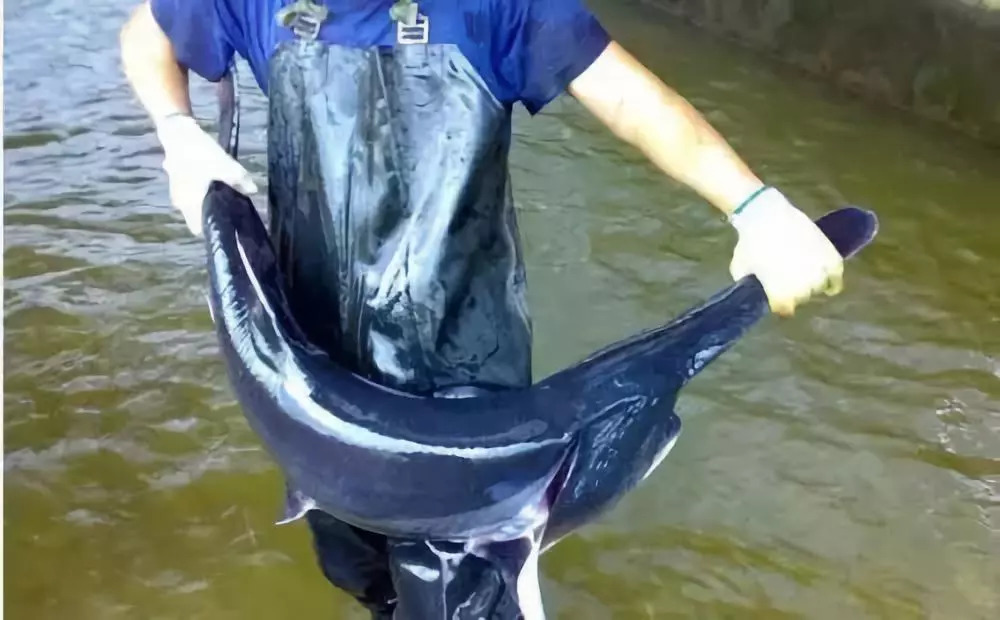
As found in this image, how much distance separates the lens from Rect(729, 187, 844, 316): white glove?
2.60 ft

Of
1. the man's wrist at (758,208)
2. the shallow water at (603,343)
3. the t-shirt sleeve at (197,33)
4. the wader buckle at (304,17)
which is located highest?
the wader buckle at (304,17)

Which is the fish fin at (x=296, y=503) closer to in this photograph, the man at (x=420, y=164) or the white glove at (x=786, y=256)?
the man at (x=420, y=164)

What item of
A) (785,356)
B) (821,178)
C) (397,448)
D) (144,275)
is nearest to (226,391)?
(144,275)

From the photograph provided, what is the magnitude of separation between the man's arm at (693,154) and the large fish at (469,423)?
30 mm

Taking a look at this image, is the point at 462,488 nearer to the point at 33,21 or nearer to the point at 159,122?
the point at 159,122

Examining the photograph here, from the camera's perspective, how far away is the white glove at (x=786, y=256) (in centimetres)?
79

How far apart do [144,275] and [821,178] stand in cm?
145

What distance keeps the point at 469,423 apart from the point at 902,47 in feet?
7.46

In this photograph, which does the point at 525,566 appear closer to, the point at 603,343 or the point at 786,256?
the point at 786,256

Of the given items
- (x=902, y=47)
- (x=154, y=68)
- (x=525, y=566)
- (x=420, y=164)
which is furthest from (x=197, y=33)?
(x=902, y=47)

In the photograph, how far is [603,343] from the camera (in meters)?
2.01

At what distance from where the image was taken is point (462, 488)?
0.80 meters

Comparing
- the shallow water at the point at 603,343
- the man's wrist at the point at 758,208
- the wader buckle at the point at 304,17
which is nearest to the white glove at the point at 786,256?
the man's wrist at the point at 758,208

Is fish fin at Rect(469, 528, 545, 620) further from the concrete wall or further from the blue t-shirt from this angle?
the concrete wall
